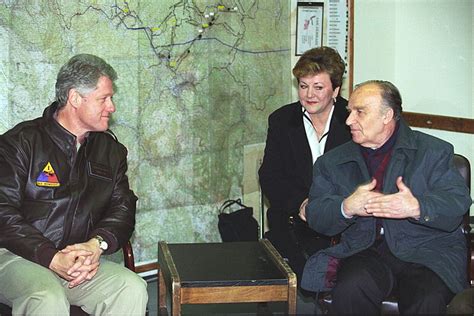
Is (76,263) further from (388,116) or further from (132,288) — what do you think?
(388,116)

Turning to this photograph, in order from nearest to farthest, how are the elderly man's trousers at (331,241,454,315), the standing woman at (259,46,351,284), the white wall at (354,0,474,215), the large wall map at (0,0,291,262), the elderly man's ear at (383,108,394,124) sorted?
1. the elderly man's trousers at (331,241,454,315)
2. the elderly man's ear at (383,108,394,124)
3. the standing woman at (259,46,351,284)
4. the large wall map at (0,0,291,262)
5. the white wall at (354,0,474,215)

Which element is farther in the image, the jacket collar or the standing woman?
the standing woman

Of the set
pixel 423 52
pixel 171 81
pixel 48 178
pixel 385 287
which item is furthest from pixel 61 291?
pixel 423 52

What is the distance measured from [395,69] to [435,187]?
8.14 ft

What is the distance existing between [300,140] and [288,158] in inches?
4.6

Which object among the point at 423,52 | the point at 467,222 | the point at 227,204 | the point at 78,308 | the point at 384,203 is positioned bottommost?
the point at 78,308

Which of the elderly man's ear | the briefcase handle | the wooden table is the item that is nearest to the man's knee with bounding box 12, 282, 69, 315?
the wooden table

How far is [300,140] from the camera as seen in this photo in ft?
15.3

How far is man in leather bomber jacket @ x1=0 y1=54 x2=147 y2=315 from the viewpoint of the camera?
3.71 metres

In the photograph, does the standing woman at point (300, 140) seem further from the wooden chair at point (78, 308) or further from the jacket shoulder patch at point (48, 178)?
the jacket shoulder patch at point (48, 178)

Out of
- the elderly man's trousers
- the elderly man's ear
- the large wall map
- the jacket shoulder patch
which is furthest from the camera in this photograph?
the large wall map

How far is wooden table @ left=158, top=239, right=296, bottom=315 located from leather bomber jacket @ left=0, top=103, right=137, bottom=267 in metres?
0.33

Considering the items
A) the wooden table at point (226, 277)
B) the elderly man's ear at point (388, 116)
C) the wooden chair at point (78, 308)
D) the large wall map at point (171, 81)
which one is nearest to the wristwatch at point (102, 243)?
the wooden chair at point (78, 308)

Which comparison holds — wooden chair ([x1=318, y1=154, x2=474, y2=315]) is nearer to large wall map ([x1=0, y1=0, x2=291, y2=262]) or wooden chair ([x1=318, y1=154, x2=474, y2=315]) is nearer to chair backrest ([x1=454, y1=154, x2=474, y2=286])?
chair backrest ([x1=454, y1=154, x2=474, y2=286])
